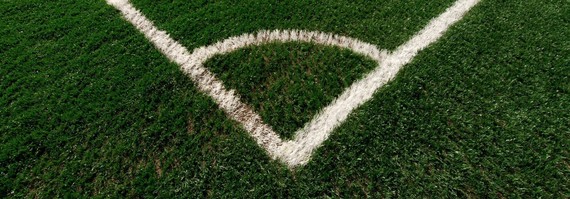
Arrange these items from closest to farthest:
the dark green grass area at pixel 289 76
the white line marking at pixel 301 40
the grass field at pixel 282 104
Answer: the grass field at pixel 282 104 < the white line marking at pixel 301 40 < the dark green grass area at pixel 289 76

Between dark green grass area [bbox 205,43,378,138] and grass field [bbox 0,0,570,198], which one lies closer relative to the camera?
grass field [bbox 0,0,570,198]

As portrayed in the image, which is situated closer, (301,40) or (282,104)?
(282,104)

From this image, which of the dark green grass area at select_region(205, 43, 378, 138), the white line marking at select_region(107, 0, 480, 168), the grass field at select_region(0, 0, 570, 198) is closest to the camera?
the grass field at select_region(0, 0, 570, 198)

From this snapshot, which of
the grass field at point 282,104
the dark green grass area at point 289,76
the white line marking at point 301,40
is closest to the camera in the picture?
the grass field at point 282,104

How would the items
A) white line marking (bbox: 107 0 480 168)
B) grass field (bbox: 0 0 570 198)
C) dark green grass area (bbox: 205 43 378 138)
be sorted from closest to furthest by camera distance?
1. grass field (bbox: 0 0 570 198)
2. white line marking (bbox: 107 0 480 168)
3. dark green grass area (bbox: 205 43 378 138)

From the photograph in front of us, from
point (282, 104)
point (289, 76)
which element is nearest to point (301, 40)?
point (289, 76)

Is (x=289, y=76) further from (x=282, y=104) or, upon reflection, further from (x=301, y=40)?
(x=301, y=40)
